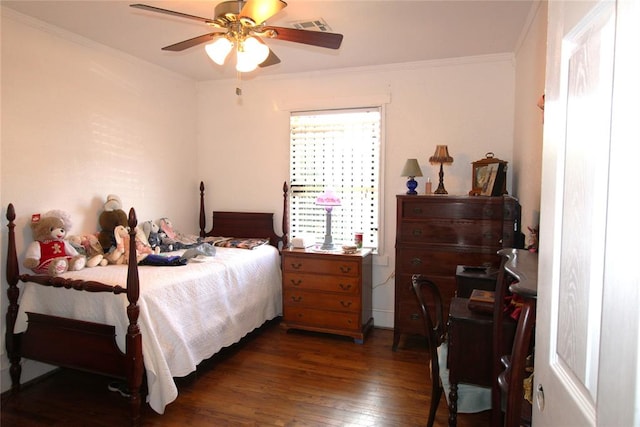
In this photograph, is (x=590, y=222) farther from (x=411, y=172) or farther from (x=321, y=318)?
(x=321, y=318)

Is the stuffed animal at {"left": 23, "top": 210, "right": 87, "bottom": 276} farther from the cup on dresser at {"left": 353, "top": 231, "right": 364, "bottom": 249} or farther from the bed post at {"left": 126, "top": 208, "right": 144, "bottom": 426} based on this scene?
the cup on dresser at {"left": 353, "top": 231, "right": 364, "bottom": 249}

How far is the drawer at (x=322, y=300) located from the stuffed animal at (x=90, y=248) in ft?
5.10

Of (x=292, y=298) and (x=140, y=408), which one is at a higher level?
(x=292, y=298)

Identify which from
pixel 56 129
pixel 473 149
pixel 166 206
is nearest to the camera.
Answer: pixel 56 129

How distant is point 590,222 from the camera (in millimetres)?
661

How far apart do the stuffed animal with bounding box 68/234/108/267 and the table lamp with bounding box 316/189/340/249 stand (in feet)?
6.09

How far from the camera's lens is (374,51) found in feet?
11.1

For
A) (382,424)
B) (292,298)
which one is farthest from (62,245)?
(382,424)

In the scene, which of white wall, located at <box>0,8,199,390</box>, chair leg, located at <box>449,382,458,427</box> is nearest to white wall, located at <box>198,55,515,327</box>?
white wall, located at <box>0,8,199,390</box>

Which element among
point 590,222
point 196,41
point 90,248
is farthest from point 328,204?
point 590,222

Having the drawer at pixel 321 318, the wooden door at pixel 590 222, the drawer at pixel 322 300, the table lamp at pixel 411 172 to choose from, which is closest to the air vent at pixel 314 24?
the table lamp at pixel 411 172

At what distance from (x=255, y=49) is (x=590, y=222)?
1.96 meters

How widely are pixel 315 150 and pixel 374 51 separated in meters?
1.14

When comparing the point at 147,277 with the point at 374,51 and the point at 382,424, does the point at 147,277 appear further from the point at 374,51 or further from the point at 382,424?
the point at 374,51
